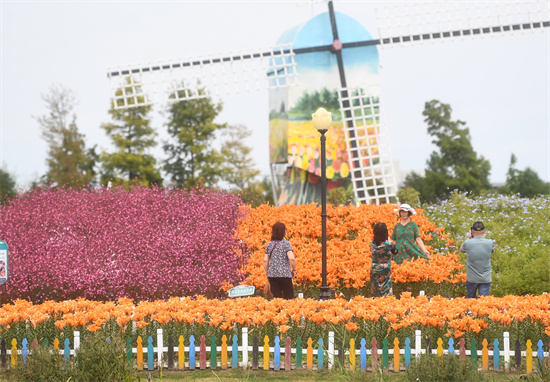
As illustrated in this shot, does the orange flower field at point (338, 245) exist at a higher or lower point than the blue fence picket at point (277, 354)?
higher

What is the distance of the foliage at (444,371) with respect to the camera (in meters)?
6.84

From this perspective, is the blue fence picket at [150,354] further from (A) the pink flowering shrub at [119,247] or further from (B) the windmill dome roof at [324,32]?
(B) the windmill dome roof at [324,32]

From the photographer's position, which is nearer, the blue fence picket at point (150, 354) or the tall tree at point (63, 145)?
the blue fence picket at point (150, 354)

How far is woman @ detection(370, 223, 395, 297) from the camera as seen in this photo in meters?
11.1

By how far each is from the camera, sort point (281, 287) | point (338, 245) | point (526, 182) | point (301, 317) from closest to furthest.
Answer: point (301, 317) < point (281, 287) < point (338, 245) < point (526, 182)

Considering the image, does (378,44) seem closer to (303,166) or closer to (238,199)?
(303,166)

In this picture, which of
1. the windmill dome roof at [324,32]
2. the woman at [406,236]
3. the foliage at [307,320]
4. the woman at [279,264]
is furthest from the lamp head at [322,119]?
the windmill dome roof at [324,32]

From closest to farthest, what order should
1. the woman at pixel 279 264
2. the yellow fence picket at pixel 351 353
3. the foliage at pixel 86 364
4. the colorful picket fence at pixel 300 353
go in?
the foliage at pixel 86 364
the yellow fence picket at pixel 351 353
the colorful picket fence at pixel 300 353
the woman at pixel 279 264

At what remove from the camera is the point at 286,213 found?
18.5 meters

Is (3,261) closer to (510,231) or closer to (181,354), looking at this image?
(181,354)

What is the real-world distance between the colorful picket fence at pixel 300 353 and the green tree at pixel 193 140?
28.7 meters

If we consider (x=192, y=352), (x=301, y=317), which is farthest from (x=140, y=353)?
(x=301, y=317)

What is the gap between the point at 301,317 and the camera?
9.45m

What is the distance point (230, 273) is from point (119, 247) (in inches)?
98.9
